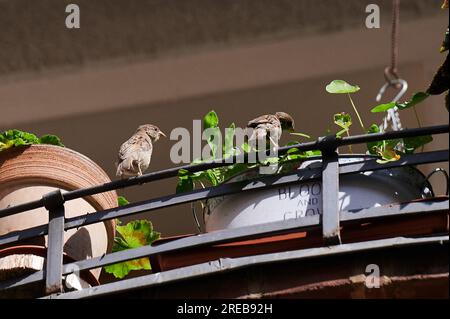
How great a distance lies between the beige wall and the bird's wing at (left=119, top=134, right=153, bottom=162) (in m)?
0.90

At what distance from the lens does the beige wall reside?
5398 mm

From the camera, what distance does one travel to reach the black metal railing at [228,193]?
363 cm

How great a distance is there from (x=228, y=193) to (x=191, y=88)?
171cm

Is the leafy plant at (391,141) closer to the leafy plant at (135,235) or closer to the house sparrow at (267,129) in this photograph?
the house sparrow at (267,129)

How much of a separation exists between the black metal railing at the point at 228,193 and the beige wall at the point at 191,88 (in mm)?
1497

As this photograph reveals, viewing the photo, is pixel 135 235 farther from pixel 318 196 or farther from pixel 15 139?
pixel 318 196

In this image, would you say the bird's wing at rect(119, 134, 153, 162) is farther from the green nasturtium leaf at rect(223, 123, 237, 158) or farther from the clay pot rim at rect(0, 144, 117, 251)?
the green nasturtium leaf at rect(223, 123, 237, 158)

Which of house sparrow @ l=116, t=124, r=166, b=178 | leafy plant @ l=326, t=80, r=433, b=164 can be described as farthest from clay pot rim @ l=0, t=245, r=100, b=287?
leafy plant @ l=326, t=80, r=433, b=164

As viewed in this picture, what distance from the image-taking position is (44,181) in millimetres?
4418

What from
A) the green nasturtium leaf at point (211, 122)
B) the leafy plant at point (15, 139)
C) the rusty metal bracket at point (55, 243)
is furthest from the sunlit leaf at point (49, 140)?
the rusty metal bracket at point (55, 243)

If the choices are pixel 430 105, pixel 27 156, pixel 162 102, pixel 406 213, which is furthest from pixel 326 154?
pixel 162 102

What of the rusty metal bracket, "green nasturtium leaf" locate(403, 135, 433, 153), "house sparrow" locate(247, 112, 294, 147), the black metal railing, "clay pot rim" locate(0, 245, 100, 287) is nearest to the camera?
the black metal railing

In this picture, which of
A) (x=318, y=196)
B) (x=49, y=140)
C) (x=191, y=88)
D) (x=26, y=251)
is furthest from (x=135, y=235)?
(x=191, y=88)

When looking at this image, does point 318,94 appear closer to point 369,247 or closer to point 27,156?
point 27,156
